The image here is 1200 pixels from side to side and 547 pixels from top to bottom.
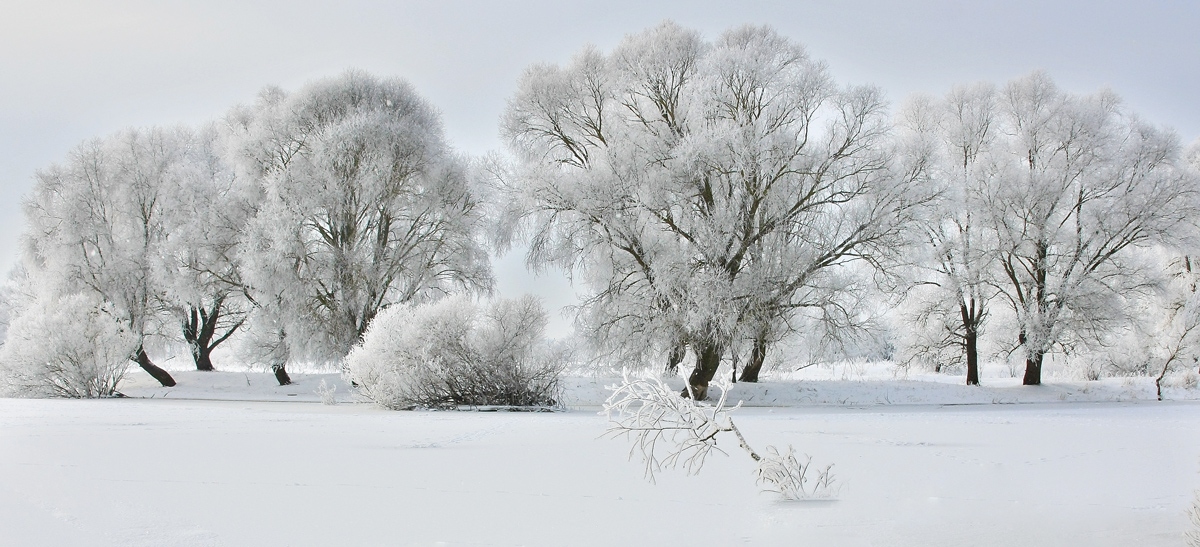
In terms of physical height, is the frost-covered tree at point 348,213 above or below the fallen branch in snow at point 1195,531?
above

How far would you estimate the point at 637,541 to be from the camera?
3.88 meters

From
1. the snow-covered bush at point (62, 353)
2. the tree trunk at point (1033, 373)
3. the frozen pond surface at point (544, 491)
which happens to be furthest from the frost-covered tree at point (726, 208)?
the snow-covered bush at point (62, 353)

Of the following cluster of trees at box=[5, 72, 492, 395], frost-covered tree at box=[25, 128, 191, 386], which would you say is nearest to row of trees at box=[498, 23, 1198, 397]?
cluster of trees at box=[5, 72, 492, 395]

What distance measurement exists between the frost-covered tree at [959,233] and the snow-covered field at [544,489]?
13127 millimetres

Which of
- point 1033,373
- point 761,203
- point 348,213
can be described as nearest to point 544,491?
point 761,203

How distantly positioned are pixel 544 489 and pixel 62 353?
18.6 metres

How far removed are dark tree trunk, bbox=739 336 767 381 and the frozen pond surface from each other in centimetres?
942

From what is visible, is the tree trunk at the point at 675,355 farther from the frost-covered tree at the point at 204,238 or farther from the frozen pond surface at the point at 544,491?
the frost-covered tree at the point at 204,238

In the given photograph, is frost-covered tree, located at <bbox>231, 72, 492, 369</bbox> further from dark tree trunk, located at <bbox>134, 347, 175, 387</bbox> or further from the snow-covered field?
the snow-covered field

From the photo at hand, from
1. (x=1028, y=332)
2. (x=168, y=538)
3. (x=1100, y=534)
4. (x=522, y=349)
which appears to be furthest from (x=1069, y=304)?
(x=168, y=538)

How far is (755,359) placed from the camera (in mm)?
19906

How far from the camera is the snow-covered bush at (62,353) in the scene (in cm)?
1889

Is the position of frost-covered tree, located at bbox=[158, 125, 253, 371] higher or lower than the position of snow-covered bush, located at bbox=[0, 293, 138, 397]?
higher

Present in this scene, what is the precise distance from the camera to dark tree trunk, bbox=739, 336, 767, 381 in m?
18.5
